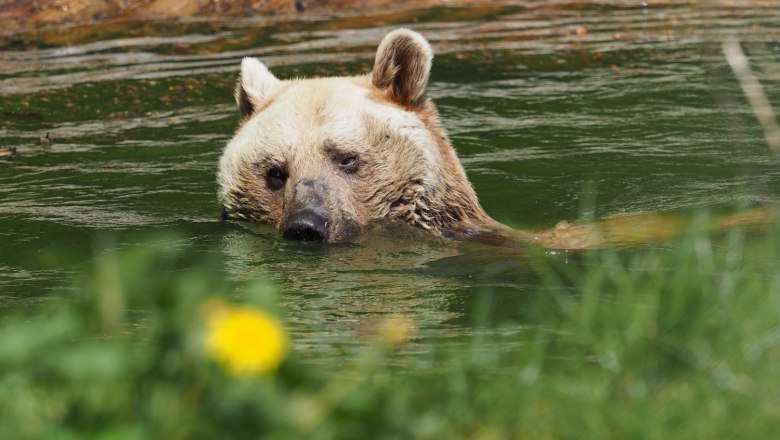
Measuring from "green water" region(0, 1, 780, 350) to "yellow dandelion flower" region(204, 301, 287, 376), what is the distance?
3.11 ft

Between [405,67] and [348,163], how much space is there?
694 millimetres

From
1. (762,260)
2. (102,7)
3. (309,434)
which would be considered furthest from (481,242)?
(102,7)

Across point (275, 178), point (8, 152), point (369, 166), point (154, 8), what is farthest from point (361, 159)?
point (154, 8)

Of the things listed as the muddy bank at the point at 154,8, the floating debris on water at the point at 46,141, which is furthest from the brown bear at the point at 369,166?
the muddy bank at the point at 154,8

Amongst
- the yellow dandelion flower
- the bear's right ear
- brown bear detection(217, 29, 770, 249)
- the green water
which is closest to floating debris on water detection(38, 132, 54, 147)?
the green water

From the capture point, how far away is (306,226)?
5.91 meters

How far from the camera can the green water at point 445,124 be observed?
5480 mm

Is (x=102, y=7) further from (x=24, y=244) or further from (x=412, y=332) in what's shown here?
(x=412, y=332)

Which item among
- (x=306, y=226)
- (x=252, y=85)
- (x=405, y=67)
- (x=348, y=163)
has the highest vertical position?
(x=405, y=67)

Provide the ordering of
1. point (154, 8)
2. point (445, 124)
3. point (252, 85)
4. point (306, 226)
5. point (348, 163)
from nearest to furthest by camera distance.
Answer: point (306, 226) → point (348, 163) → point (252, 85) → point (445, 124) → point (154, 8)

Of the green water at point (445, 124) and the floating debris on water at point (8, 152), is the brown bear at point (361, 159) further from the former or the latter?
the floating debris on water at point (8, 152)

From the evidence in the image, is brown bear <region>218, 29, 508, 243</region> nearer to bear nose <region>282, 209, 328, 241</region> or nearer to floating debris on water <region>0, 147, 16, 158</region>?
bear nose <region>282, 209, 328, 241</region>

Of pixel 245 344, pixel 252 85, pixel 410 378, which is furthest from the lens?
pixel 252 85

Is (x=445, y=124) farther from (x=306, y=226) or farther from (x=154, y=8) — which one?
(x=154, y=8)
